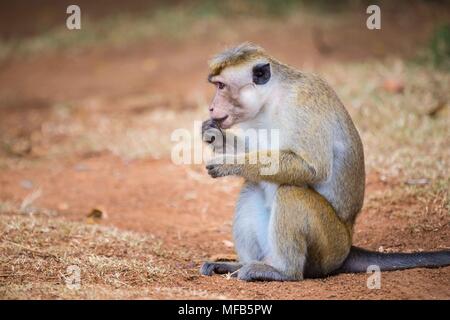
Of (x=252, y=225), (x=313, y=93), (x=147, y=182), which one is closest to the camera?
(x=313, y=93)

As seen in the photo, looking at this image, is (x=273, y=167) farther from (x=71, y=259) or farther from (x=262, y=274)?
(x=71, y=259)

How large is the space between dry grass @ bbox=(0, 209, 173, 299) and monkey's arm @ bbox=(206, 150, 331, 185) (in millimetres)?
904

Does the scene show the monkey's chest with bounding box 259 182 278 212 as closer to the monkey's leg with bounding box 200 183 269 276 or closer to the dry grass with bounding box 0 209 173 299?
the monkey's leg with bounding box 200 183 269 276

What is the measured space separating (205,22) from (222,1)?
135 cm

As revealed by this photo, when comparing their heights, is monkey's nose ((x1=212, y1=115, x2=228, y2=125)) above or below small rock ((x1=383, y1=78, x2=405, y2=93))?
below

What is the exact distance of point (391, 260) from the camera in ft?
18.1

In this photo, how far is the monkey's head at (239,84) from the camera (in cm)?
568

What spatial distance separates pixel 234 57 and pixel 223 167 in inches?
33.3

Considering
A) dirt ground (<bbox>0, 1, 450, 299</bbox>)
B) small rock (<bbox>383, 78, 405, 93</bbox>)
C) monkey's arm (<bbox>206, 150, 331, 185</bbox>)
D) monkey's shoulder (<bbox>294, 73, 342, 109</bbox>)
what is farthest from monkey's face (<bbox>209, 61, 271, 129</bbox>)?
small rock (<bbox>383, 78, 405, 93</bbox>)

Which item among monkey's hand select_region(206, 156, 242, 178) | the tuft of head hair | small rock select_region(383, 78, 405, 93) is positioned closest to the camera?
monkey's hand select_region(206, 156, 242, 178)

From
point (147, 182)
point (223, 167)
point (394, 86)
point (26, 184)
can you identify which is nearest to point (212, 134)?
point (223, 167)

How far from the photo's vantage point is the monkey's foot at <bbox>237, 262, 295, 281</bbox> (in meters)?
5.42

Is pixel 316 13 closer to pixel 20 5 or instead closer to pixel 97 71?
pixel 97 71
